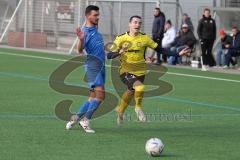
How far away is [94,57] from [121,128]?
1300mm

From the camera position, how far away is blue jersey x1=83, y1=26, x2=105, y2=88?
40.7 ft

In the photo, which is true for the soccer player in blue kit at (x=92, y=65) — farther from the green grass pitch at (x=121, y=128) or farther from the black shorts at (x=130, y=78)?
the black shorts at (x=130, y=78)

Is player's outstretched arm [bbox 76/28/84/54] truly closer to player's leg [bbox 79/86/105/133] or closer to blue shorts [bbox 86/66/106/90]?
blue shorts [bbox 86/66/106/90]

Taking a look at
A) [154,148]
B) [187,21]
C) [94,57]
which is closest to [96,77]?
[94,57]

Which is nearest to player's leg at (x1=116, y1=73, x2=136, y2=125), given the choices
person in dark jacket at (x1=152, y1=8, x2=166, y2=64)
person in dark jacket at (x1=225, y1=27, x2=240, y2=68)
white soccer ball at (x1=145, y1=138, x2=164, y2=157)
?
white soccer ball at (x1=145, y1=138, x2=164, y2=157)

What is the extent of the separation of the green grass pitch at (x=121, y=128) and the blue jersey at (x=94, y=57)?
2.77ft

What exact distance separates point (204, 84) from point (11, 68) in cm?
649

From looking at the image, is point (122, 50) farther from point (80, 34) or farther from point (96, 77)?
point (80, 34)

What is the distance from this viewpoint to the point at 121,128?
12.7 m

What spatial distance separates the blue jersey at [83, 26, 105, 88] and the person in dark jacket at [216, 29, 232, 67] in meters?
14.3

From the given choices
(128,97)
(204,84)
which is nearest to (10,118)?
(128,97)

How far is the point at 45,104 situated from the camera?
15.6m

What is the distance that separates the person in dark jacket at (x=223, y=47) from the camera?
2638 centimetres

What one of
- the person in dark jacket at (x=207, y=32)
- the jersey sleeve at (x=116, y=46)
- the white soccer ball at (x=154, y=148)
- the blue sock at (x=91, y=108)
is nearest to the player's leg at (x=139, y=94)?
the jersey sleeve at (x=116, y=46)
